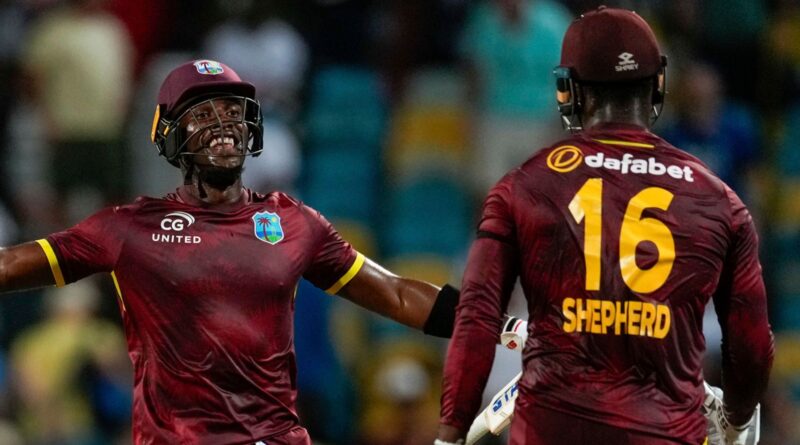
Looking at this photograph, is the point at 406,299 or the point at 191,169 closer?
the point at 191,169

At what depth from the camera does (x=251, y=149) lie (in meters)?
6.46

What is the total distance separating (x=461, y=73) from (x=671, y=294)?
7.38m

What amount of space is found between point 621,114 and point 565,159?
0.86ft

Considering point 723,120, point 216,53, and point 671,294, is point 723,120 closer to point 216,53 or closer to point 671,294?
point 216,53

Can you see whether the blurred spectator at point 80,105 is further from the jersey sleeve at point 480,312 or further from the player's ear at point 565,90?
the jersey sleeve at point 480,312

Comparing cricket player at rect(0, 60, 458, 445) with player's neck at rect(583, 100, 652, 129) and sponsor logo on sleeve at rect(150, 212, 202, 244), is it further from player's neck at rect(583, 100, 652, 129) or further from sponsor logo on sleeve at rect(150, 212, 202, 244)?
player's neck at rect(583, 100, 652, 129)

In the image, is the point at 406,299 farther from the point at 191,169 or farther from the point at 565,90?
the point at 565,90

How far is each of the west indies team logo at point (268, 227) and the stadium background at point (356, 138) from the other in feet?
16.1

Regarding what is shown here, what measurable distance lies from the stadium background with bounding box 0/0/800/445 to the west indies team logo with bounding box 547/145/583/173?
227 inches

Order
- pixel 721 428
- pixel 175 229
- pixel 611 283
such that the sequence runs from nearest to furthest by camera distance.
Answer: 1. pixel 611 283
2. pixel 721 428
3. pixel 175 229

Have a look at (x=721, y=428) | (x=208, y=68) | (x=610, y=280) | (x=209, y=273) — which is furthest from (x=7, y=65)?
(x=610, y=280)

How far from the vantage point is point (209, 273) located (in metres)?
6.12

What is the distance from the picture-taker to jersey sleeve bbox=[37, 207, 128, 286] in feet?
20.0

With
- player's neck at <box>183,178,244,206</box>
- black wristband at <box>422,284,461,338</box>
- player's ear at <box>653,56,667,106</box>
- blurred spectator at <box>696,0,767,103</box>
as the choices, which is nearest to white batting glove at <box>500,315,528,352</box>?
black wristband at <box>422,284,461,338</box>
